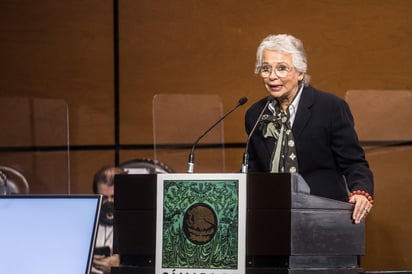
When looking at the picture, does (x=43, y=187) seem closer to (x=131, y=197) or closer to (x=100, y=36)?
(x=100, y=36)

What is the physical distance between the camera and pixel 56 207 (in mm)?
2615

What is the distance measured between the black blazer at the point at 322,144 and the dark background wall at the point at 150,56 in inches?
70.1

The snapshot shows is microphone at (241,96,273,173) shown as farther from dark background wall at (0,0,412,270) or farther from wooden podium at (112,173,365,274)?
dark background wall at (0,0,412,270)

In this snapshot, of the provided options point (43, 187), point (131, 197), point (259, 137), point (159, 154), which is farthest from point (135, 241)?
point (43, 187)

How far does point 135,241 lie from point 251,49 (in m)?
2.69

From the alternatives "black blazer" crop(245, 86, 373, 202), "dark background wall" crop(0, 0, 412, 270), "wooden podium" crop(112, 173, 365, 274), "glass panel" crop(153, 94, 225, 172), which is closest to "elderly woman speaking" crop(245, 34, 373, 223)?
"black blazer" crop(245, 86, 373, 202)

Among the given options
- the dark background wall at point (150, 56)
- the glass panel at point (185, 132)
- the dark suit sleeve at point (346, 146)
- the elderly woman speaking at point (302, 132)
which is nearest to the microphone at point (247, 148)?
the elderly woman speaking at point (302, 132)

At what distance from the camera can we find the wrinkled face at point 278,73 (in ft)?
11.0

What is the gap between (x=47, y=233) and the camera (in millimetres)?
2588

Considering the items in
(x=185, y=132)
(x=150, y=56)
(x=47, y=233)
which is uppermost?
(x=150, y=56)

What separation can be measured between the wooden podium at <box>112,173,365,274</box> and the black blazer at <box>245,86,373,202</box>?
561mm

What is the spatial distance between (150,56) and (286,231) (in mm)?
2961

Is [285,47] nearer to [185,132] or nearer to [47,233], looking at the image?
[47,233]

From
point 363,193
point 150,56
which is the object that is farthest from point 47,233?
point 150,56
